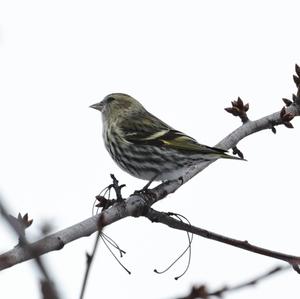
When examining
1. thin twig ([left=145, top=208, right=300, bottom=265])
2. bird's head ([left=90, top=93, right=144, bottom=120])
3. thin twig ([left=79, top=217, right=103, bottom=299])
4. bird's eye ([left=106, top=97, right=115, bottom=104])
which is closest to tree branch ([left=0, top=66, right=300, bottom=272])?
thin twig ([left=145, top=208, right=300, bottom=265])

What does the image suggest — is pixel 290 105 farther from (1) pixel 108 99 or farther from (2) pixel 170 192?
(1) pixel 108 99

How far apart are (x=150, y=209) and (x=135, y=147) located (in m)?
2.50

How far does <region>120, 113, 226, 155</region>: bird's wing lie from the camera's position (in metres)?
6.66

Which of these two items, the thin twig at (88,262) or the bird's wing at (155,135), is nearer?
the thin twig at (88,262)

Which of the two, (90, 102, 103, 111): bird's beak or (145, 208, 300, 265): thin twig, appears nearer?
(145, 208, 300, 265): thin twig

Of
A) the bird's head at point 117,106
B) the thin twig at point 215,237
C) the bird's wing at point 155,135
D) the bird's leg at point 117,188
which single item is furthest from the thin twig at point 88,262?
the bird's head at point 117,106

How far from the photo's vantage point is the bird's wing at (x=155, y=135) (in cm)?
666

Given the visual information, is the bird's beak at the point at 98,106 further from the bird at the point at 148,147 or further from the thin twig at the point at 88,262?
the thin twig at the point at 88,262

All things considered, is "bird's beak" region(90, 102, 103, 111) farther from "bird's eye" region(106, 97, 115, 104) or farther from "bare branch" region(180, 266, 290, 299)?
"bare branch" region(180, 266, 290, 299)

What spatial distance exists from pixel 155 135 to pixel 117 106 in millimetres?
1372

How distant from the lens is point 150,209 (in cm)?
456

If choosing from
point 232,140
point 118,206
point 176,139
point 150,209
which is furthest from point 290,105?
point 118,206

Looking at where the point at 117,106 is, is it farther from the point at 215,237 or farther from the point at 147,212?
the point at 215,237

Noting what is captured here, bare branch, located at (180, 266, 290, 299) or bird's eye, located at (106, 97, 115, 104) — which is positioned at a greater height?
bird's eye, located at (106, 97, 115, 104)
